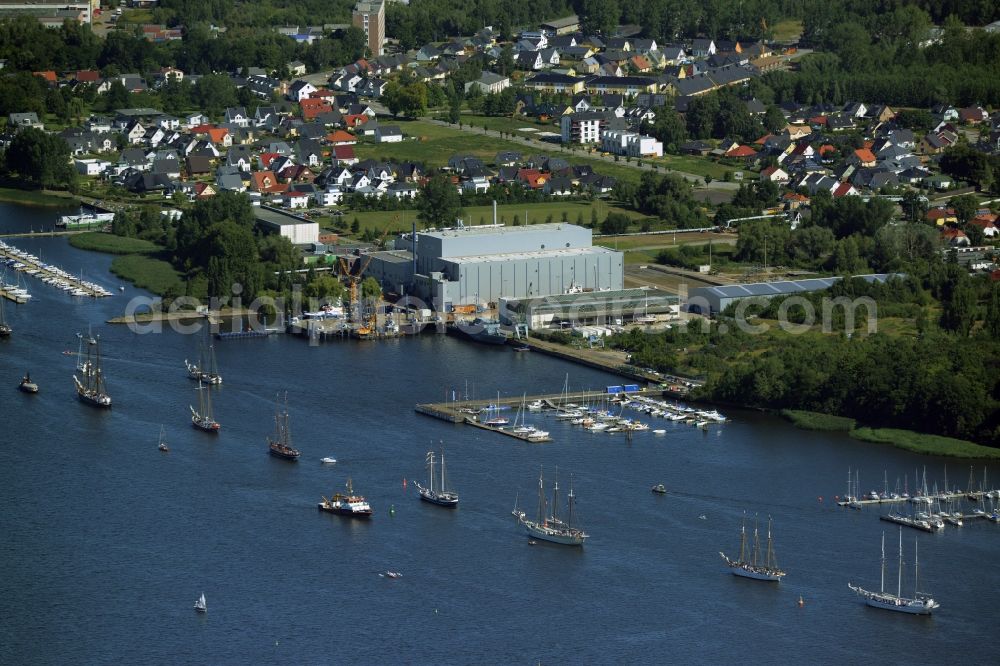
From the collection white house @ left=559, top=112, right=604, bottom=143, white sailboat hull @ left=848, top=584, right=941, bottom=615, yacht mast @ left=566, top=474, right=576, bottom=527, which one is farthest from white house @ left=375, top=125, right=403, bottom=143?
white sailboat hull @ left=848, top=584, right=941, bottom=615

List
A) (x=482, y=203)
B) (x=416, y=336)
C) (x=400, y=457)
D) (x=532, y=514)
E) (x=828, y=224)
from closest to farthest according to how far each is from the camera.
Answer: (x=532, y=514), (x=400, y=457), (x=416, y=336), (x=828, y=224), (x=482, y=203)

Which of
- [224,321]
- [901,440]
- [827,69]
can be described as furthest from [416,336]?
[827,69]

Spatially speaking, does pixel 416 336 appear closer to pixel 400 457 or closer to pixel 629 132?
pixel 400 457

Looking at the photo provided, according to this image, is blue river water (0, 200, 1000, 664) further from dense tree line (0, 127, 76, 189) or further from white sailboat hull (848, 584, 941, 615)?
dense tree line (0, 127, 76, 189)

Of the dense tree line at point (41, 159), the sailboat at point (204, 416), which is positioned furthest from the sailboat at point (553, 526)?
the dense tree line at point (41, 159)

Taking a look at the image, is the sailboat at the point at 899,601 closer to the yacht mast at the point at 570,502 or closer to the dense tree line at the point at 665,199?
the yacht mast at the point at 570,502

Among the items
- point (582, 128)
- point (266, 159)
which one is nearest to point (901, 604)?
point (266, 159)

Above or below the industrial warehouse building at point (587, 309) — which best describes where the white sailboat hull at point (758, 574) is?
below
